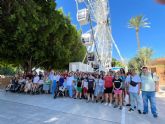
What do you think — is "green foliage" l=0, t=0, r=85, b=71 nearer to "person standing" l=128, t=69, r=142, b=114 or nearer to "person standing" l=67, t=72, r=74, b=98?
"person standing" l=67, t=72, r=74, b=98

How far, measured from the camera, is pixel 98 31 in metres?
31.9

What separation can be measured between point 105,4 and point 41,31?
15.8 meters

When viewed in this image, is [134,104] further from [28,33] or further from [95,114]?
[28,33]

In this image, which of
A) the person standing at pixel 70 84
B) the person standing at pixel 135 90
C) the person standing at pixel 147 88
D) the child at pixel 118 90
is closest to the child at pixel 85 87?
the person standing at pixel 70 84

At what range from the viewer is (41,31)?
61.0 ft

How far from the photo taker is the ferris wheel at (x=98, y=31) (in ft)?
95.5

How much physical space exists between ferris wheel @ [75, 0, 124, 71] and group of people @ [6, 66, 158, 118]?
1599cm

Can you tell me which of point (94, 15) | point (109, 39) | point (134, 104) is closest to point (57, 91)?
point (134, 104)

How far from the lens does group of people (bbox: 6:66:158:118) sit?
25.0ft

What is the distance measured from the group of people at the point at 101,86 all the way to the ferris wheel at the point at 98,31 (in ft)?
52.5

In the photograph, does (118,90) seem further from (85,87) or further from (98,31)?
(98,31)

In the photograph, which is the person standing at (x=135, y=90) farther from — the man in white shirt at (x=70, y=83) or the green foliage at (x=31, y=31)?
the green foliage at (x=31, y=31)

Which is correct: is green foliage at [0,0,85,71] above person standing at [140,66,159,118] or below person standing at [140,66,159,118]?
above

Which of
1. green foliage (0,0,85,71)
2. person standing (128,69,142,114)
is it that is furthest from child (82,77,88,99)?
green foliage (0,0,85,71)
